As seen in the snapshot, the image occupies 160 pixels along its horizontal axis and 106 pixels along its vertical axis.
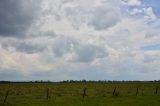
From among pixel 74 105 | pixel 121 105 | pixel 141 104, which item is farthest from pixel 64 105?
pixel 141 104

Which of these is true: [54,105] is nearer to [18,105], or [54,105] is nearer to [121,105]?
[18,105]

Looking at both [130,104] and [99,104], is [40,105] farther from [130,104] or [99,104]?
[130,104]

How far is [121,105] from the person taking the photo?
122ft

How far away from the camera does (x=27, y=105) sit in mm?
37125

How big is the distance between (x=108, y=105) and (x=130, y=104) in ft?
9.07

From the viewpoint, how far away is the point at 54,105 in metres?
37.1

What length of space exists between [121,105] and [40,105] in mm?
9280

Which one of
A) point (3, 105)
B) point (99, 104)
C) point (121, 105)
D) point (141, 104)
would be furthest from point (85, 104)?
point (3, 105)

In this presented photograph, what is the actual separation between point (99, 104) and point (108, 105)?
1242mm

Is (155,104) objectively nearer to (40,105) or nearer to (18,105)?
(40,105)

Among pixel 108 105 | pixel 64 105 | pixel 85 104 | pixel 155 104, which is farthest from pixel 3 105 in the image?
pixel 155 104

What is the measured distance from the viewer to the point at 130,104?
125 feet

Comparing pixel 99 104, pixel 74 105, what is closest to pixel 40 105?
pixel 74 105

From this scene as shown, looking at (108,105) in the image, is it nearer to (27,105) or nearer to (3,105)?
(27,105)
